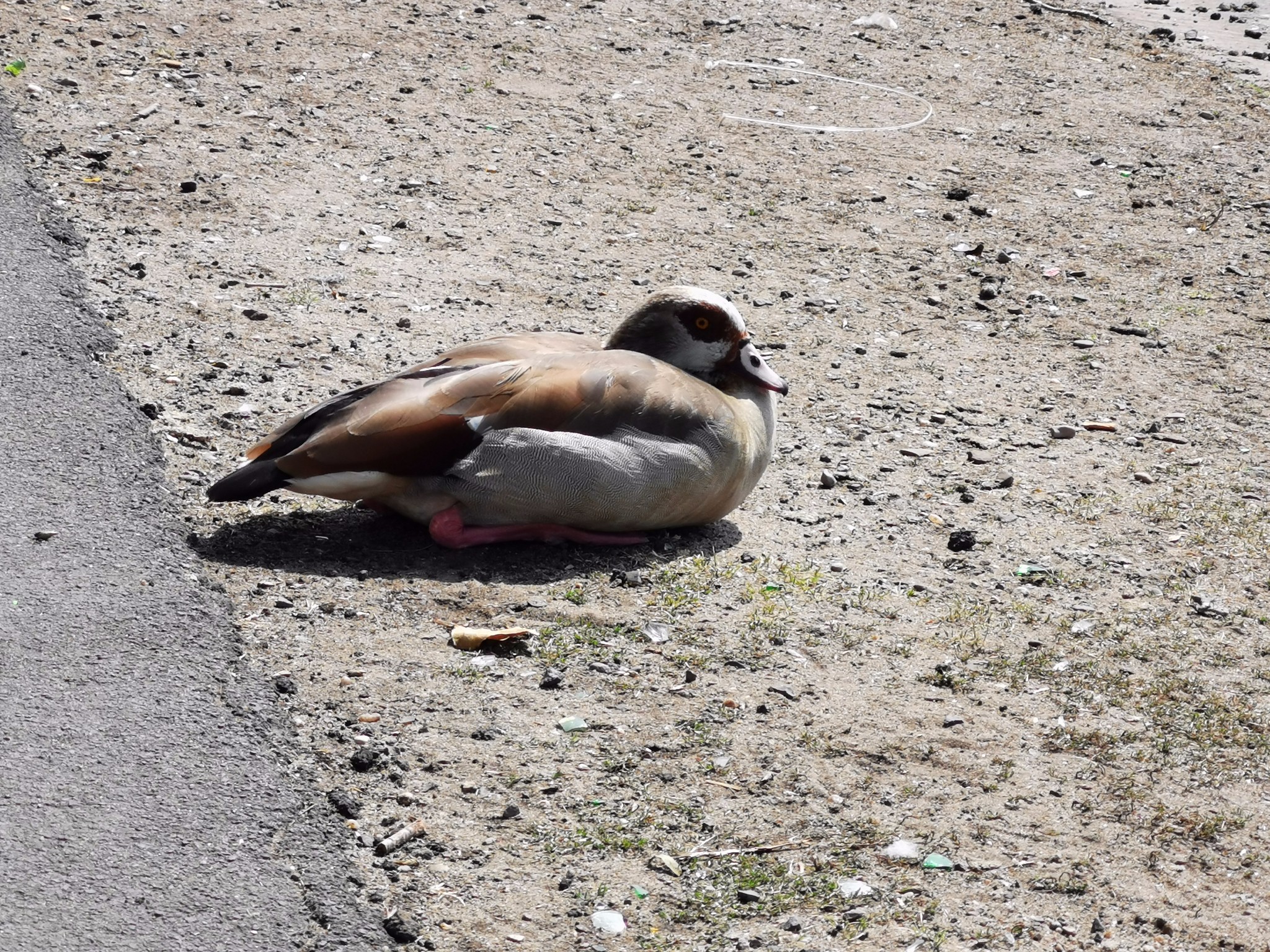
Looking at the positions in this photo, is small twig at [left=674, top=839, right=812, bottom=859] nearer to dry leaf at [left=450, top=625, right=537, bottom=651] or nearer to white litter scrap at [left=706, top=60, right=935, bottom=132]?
dry leaf at [left=450, top=625, right=537, bottom=651]

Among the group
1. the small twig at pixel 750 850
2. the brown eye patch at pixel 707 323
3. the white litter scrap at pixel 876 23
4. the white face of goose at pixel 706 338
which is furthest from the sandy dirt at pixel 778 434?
the brown eye patch at pixel 707 323

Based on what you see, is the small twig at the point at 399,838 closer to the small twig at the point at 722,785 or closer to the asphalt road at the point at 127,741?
the asphalt road at the point at 127,741

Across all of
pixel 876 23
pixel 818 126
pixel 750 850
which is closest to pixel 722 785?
pixel 750 850

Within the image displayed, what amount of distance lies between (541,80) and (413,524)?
6.17 m

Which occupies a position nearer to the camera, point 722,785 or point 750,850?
point 750,850

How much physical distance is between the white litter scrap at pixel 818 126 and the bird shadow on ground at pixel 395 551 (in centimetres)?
558

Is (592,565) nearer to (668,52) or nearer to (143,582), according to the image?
(143,582)

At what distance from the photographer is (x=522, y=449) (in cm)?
560

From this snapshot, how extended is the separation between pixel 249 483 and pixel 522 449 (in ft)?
3.44

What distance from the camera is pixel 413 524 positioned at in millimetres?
5980

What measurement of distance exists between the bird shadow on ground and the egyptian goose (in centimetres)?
8

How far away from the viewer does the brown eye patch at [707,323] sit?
20.6 feet

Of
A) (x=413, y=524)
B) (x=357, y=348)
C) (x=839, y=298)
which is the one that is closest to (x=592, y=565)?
(x=413, y=524)

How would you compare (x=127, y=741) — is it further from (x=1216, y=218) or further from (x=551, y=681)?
(x=1216, y=218)
